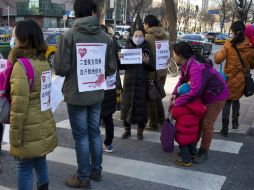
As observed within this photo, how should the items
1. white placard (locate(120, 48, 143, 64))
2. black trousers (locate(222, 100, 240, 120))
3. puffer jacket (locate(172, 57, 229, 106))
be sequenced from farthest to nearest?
black trousers (locate(222, 100, 240, 120)), white placard (locate(120, 48, 143, 64)), puffer jacket (locate(172, 57, 229, 106))

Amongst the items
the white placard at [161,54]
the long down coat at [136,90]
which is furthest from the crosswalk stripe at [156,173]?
the white placard at [161,54]

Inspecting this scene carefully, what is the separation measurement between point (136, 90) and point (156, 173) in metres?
1.48

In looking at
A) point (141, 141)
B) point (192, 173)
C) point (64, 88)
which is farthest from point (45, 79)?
point (141, 141)

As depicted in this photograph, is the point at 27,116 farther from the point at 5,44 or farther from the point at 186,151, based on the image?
the point at 5,44

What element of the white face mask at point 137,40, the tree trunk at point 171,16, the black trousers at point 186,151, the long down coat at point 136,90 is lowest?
the black trousers at point 186,151

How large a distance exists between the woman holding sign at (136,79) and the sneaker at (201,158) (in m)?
1.09

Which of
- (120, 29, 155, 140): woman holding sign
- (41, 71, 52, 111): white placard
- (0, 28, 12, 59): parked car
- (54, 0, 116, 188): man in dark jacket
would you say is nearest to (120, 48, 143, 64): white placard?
(120, 29, 155, 140): woman holding sign

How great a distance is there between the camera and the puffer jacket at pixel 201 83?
15.3ft

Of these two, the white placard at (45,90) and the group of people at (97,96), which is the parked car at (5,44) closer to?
the group of people at (97,96)

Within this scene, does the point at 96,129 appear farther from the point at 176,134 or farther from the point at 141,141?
the point at 141,141

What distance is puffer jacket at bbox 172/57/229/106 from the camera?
15.3ft

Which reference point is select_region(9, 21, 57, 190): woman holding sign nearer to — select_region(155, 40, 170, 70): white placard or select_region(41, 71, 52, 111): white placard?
select_region(41, 71, 52, 111): white placard

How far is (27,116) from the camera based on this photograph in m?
3.24

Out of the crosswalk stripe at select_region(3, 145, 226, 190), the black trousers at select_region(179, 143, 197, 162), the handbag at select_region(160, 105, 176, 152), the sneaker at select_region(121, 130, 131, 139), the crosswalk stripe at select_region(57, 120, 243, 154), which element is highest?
the handbag at select_region(160, 105, 176, 152)
